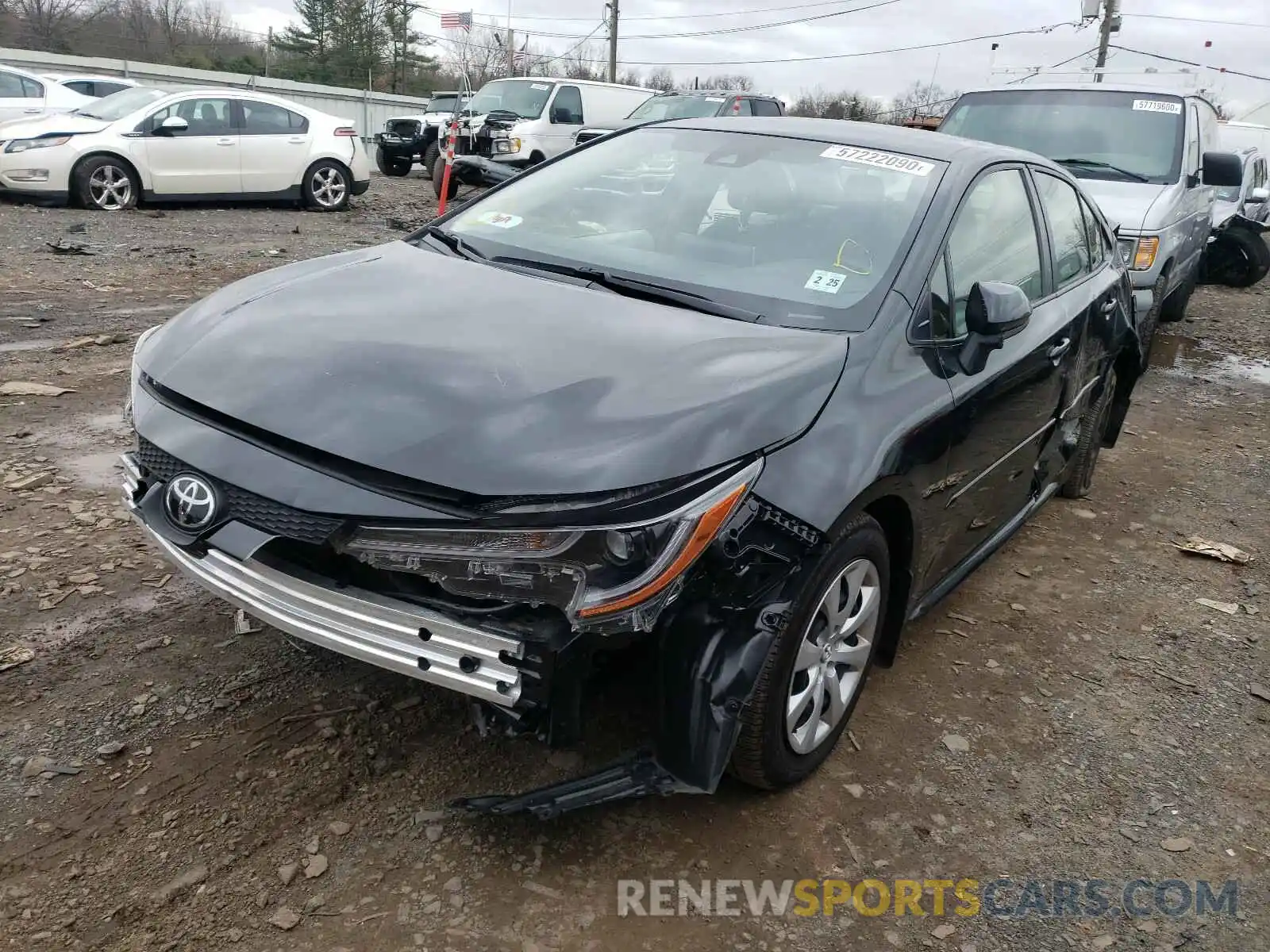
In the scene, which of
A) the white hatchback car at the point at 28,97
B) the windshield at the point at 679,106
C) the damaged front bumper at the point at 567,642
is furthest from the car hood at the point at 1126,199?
the white hatchback car at the point at 28,97

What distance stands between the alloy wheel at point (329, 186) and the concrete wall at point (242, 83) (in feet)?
49.9

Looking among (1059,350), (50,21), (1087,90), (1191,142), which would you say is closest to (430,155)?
(1087,90)

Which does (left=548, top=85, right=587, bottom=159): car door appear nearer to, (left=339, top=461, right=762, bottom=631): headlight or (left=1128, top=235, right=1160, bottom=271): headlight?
(left=1128, top=235, right=1160, bottom=271): headlight

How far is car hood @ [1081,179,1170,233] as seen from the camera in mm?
7215

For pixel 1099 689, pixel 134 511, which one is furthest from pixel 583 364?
pixel 1099 689

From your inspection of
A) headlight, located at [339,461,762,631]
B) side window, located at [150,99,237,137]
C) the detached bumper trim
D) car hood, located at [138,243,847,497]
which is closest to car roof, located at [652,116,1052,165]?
car hood, located at [138,243,847,497]

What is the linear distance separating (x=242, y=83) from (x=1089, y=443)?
34.6 meters

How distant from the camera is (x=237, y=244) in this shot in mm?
10422

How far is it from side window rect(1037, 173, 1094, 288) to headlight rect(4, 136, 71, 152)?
11.1 m

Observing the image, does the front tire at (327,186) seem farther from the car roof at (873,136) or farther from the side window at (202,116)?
the car roof at (873,136)

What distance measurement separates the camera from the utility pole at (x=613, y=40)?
36.1 m

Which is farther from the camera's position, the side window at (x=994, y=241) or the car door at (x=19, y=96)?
the car door at (x=19, y=96)

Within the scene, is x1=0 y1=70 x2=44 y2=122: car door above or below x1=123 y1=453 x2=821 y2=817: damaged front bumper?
above

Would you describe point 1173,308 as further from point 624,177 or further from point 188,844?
point 188,844
